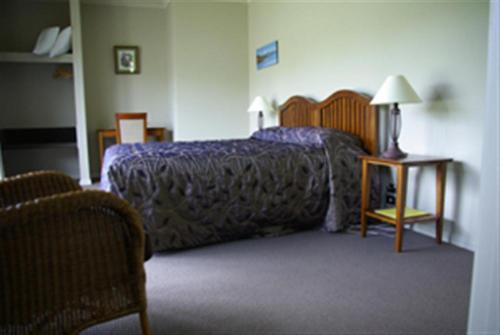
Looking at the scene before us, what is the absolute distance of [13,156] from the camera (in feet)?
17.3

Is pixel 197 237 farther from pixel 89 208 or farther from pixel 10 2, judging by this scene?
pixel 10 2

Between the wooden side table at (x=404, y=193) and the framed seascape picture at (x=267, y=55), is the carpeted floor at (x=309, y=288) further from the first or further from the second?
the framed seascape picture at (x=267, y=55)

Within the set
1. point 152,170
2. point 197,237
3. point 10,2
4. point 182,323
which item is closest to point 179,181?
point 152,170

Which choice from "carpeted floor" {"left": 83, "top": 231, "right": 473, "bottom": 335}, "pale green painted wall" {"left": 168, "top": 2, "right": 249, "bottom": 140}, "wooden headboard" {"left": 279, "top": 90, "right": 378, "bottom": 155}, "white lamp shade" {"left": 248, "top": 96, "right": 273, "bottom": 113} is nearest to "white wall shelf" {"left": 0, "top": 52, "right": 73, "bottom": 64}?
"pale green painted wall" {"left": 168, "top": 2, "right": 249, "bottom": 140}

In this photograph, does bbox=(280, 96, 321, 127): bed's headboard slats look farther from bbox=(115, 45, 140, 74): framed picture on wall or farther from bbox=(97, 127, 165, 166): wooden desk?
bbox=(115, 45, 140, 74): framed picture on wall

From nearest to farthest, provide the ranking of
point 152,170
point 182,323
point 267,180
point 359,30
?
1. point 182,323
2. point 152,170
3. point 267,180
4. point 359,30

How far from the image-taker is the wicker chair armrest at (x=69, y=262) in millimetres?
1044

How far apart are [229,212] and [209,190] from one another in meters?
0.21

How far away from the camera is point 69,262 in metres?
1.15

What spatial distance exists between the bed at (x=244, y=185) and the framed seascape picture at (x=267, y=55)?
1.87 metres

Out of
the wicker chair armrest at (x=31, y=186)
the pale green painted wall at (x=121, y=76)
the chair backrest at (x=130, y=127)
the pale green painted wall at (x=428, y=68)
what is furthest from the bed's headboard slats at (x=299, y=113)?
the wicker chair armrest at (x=31, y=186)

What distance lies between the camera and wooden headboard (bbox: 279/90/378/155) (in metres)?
3.14

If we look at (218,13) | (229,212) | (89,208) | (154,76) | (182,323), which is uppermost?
(218,13)

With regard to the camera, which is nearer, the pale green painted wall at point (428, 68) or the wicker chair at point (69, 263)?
the wicker chair at point (69, 263)
